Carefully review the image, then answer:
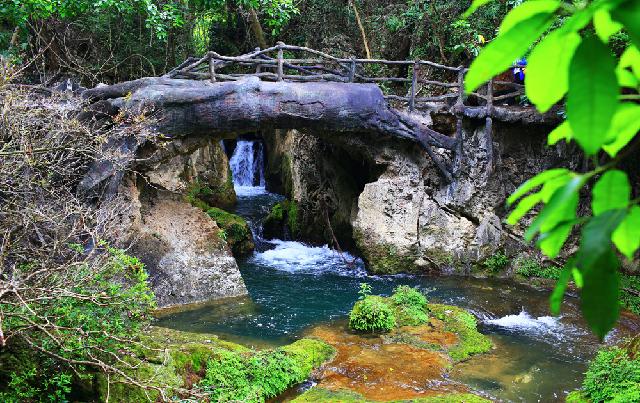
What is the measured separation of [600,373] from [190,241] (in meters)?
7.13

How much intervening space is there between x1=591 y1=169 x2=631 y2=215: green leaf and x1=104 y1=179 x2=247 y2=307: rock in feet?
30.6

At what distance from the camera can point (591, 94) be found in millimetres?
617

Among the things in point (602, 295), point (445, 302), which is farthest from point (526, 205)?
point (445, 302)

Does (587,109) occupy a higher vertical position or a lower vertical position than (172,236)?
higher

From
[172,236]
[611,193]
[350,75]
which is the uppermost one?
[350,75]

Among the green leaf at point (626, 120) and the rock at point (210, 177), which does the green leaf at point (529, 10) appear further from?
the rock at point (210, 177)

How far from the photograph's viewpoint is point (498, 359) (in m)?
7.61

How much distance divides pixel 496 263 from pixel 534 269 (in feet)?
2.41

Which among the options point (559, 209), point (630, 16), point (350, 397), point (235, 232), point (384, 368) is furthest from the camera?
point (235, 232)

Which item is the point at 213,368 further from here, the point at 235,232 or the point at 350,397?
the point at 235,232

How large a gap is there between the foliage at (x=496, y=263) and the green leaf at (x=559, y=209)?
37.8 feet

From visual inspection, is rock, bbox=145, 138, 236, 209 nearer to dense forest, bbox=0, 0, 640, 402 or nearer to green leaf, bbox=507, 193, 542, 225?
dense forest, bbox=0, 0, 640, 402

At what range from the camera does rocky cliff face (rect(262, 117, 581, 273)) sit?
11.8 meters

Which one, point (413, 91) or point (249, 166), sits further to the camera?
point (249, 166)
